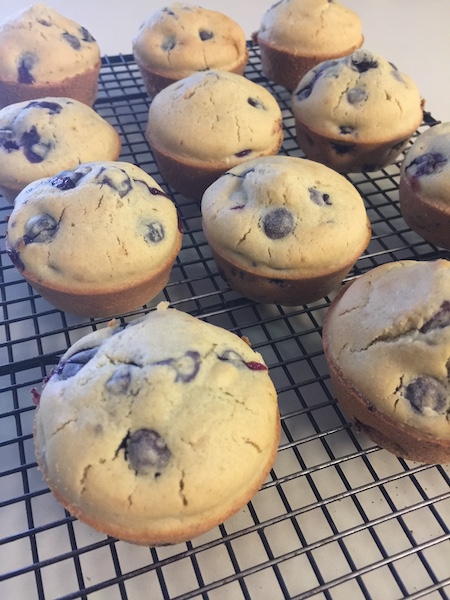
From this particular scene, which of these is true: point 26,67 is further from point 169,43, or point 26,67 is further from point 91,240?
point 91,240

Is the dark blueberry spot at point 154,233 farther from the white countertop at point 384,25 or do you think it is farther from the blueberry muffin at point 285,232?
the white countertop at point 384,25

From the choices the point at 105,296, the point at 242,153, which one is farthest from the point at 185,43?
the point at 105,296

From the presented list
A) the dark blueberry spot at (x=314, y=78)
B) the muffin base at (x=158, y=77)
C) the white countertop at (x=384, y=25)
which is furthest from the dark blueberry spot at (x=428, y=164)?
the white countertop at (x=384, y=25)

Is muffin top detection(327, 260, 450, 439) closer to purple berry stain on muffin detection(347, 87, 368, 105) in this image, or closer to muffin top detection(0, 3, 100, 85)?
purple berry stain on muffin detection(347, 87, 368, 105)

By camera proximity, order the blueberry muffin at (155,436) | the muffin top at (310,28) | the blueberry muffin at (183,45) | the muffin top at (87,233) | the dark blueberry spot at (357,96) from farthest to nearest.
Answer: the muffin top at (310,28)
the blueberry muffin at (183,45)
the dark blueberry spot at (357,96)
the muffin top at (87,233)
the blueberry muffin at (155,436)

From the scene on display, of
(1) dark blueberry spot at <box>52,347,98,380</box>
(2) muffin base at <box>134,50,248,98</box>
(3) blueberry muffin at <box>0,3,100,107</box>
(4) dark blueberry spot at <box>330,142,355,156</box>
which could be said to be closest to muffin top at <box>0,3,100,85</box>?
(3) blueberry muffin at <box>0,3,100,107</box>

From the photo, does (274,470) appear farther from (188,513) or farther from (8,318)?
(8,318)
